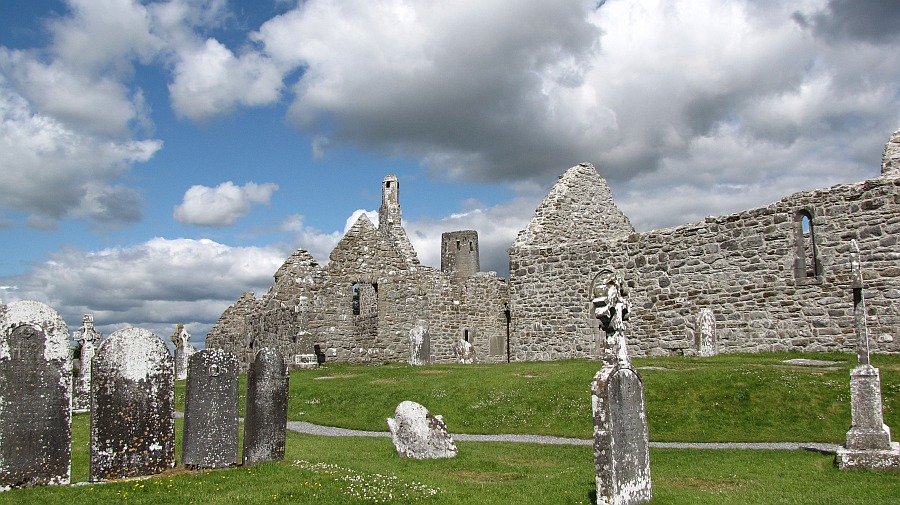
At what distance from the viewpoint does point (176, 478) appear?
9195mm

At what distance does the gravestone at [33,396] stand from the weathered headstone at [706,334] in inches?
722

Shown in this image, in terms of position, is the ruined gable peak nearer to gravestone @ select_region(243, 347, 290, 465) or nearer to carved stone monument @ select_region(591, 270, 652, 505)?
gravestone @ select_region(243, 347, 290, 465)

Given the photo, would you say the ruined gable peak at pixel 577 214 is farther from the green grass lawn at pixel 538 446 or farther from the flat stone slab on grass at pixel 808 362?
the flat stone slab on grass at pixel 808 362

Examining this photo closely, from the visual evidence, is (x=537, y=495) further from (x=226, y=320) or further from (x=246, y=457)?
(x=226, y=320)

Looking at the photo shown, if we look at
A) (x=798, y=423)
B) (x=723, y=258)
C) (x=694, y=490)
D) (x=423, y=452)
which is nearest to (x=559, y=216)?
(x=723, y=258)

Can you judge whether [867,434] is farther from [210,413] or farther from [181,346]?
[181,346]

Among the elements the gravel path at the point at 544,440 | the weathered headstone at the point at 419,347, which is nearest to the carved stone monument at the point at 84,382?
the gravel path at the point at 544,440

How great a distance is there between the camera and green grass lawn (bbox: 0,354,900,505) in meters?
8.74

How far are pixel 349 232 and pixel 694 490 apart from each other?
24.3 meters

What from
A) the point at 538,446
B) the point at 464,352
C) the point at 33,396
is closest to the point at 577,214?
the point at 464,352

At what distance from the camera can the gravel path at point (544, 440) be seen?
12859mm

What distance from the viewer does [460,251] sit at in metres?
55.9

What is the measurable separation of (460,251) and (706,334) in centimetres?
3482

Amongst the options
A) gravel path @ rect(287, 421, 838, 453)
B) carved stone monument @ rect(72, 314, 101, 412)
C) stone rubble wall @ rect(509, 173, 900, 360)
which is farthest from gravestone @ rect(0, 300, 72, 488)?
stone rubble wall @ rect(509, 173, 900, 360)
